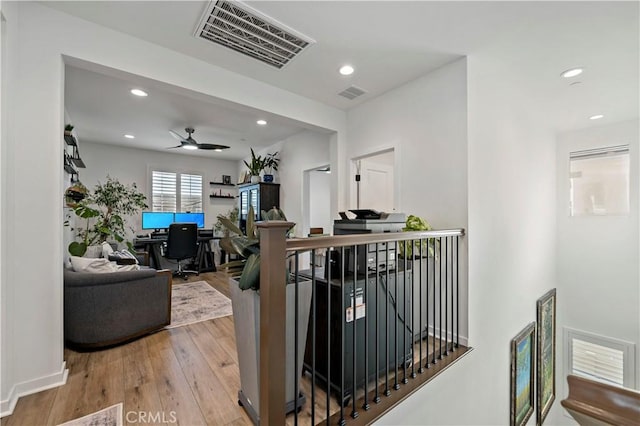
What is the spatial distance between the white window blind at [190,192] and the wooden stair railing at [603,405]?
23.9 ft

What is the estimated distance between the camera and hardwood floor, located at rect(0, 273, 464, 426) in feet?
5.36

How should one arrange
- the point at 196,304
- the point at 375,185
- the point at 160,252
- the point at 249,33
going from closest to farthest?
the point at 249,33
the point at 196,304
the point at 375,185
the point at 160,252

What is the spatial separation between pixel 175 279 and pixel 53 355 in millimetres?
3512

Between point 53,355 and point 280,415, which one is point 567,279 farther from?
point 53,355

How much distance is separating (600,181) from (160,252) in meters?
8.05

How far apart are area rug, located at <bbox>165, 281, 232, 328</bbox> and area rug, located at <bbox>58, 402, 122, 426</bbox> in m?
1.32

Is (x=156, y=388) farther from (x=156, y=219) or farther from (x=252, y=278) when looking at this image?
(x=156, y=219)

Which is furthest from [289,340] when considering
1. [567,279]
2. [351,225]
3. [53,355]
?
[567,279]

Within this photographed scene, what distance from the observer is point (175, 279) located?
526 cm

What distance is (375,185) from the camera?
392 centimetres

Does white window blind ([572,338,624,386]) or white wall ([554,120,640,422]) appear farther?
white window blind ([572,338,624,386])

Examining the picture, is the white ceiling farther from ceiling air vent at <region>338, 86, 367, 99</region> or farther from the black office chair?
the black office chair

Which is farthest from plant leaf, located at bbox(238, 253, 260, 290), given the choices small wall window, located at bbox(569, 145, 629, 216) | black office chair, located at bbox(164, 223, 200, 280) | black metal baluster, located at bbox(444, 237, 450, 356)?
small wall window, located at bbox(569, 145, 629, 216)

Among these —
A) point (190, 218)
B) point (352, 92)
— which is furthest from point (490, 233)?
point (190, 218)
